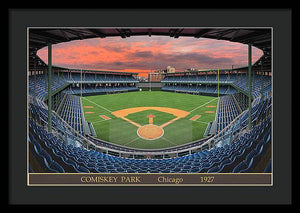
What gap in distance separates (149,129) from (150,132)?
32.6 inches

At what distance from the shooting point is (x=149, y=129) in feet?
Answer: 48.6

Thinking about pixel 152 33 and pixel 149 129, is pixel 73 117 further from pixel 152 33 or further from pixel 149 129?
pixel 152 33

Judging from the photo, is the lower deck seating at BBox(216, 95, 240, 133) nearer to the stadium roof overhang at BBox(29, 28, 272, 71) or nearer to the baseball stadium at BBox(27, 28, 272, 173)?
the baseball stadium at BBox(27, 28, 272, 173)

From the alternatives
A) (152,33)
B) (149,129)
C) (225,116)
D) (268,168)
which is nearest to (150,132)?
(149,129)

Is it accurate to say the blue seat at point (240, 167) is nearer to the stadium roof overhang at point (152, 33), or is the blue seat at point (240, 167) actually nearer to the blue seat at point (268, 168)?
the blue seat at point (268, 168)

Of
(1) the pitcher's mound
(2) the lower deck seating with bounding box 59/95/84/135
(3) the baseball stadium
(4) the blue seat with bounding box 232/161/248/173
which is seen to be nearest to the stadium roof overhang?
Answer: (3) the baseball stadium

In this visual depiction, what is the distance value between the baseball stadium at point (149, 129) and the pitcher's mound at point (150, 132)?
75 millimetres

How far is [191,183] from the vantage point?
3977 millimetres

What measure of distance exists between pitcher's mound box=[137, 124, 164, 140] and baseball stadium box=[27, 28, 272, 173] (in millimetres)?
75

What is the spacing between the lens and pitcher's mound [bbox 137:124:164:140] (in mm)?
Result: 13086

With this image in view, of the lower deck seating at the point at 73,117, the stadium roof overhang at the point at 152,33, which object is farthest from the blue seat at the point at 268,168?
the lower deck seating at the point at 73,117
